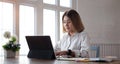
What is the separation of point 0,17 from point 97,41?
90.5 inches

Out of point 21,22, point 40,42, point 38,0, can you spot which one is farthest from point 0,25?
point 40,42

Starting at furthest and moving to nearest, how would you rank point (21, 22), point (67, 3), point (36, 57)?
point (67, 3) < point (21, 22) < point (36, 57)

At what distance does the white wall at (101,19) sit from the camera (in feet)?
16.0

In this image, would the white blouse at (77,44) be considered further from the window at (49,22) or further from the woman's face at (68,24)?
the window at (49,22)

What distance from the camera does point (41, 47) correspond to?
203 cm

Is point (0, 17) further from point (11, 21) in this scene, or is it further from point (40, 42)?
point (40, 42)

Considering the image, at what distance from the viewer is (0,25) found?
340 cm

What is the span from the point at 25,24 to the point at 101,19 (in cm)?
187

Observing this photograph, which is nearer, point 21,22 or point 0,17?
point 0,17

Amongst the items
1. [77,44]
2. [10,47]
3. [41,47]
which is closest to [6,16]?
[10,47]

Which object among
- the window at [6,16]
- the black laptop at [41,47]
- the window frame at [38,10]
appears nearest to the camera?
the black laptop at [41,47]

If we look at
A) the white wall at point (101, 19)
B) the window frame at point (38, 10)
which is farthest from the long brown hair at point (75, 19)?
the white wall at point (101, 19)

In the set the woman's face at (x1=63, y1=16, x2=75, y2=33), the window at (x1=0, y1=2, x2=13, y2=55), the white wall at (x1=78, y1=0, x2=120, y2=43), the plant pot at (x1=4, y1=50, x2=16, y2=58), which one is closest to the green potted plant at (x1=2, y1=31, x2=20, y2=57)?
the plant pot at (x1=4, y1=50, x2=16, y2=58)

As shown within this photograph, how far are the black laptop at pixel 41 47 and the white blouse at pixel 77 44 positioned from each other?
0.35 m
